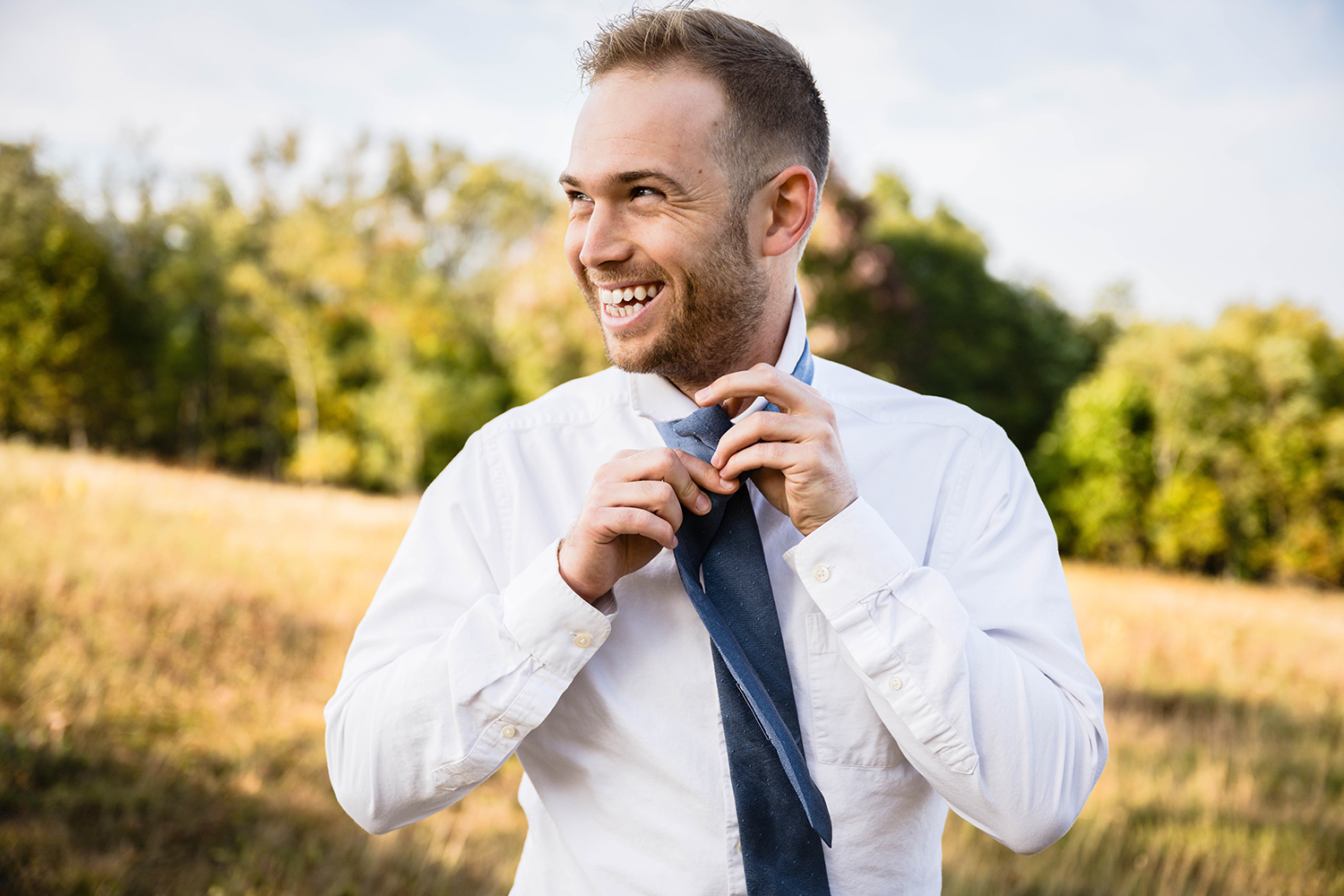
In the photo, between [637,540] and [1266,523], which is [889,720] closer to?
[637,540]

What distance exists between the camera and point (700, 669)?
4.83 feet

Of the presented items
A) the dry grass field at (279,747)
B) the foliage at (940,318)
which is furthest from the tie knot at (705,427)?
the foliage at (940,318)

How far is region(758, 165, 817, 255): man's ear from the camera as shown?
5.41 feet

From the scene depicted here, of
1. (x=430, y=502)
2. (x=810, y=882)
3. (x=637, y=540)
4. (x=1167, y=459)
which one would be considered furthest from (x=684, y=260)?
(x=1167, y=459)

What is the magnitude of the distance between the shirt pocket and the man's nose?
0.77 metres

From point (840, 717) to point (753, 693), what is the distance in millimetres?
226

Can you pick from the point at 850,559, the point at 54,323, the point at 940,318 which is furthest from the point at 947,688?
the point at 54,323

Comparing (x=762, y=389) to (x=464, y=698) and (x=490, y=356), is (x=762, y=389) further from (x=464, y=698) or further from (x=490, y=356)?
(x=490, y=356)

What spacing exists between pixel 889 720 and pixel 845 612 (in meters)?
0.19

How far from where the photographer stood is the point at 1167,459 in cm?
2117

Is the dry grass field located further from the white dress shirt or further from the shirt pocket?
the shirt pocket

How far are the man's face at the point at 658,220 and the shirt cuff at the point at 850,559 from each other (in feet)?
1.60

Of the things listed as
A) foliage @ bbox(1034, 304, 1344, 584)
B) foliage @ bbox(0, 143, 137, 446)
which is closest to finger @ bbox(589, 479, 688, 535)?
foliage @ bbox(1034, 304, 1344, 584)

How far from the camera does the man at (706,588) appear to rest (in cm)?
130
